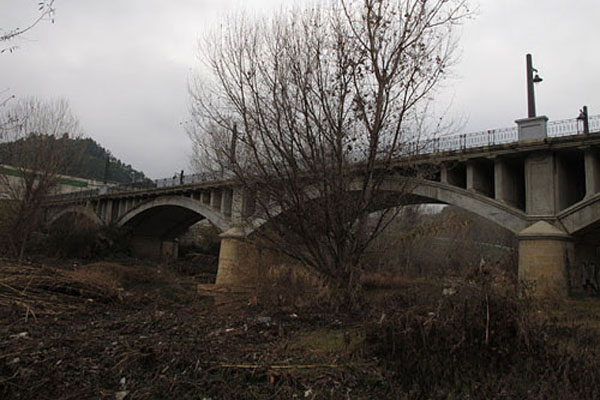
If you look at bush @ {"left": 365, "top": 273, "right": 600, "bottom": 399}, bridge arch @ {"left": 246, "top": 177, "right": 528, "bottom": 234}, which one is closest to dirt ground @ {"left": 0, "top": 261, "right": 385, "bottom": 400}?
bush @ {"left": 365, "top": 273, "right": 600, "bottom": 399}

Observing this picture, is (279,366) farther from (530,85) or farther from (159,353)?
(530,85)

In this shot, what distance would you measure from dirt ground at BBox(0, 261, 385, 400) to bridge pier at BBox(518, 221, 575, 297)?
29.9 ft

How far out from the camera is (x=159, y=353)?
4855 mm

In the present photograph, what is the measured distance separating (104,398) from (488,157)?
15821 mm

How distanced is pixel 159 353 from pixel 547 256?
13229 millimetres

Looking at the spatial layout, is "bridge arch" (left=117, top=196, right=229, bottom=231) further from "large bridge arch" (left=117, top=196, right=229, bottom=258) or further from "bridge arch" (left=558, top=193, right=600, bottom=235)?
"bridge arch" (left=558, top=193, right=600, bottom=235)

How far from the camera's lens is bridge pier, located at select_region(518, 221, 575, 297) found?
13.8 m

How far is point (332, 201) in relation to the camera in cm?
910

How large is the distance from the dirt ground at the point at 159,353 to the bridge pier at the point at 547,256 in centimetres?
912

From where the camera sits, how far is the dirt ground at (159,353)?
4094mm

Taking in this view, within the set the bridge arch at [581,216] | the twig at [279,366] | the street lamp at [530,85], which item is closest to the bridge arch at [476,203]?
the bridge arch at [581,216]

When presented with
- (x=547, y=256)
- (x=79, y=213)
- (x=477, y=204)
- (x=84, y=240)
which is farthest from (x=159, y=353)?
(x=79, y=213)

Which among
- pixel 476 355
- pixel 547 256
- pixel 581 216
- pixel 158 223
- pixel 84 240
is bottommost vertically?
pixel 476 355

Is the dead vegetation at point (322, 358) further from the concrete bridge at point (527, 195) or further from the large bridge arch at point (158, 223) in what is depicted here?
the large bridge arch at point (158, 223)
